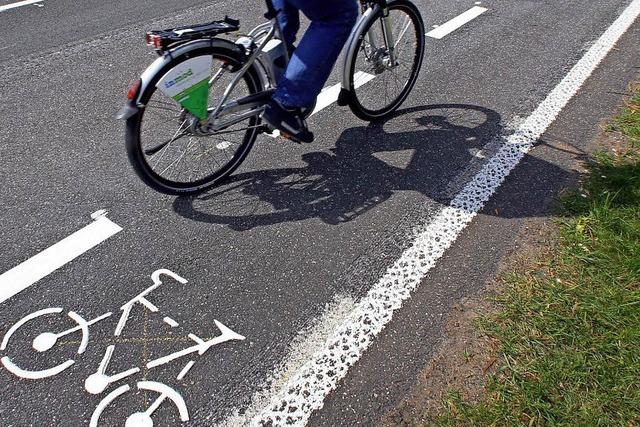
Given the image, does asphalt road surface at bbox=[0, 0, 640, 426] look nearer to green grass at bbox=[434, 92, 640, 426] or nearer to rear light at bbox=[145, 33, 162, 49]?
green grass at bbox=[434, 92, 640, 426]

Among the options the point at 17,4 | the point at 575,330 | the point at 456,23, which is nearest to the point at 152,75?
the point at 575,330

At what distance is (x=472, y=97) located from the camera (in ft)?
14.7

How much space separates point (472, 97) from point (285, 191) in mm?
2087

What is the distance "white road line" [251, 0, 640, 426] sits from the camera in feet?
7.17

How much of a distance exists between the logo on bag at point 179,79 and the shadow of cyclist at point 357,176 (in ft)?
2.39

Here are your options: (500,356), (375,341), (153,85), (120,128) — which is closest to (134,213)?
(153,85)

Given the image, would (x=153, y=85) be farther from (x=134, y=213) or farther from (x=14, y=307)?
(x=14, y=307)

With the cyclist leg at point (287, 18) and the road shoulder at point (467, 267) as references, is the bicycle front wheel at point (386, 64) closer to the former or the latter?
the cyclist leg at point (287, 18)

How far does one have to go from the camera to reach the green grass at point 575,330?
2104 mm

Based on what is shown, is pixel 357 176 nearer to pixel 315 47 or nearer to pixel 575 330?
pixel 315 47

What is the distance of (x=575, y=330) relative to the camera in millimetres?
2414

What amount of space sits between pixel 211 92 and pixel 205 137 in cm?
37

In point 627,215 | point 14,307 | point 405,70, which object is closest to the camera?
point 14,307

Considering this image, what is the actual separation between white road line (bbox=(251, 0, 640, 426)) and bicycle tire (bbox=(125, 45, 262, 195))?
1.31m
